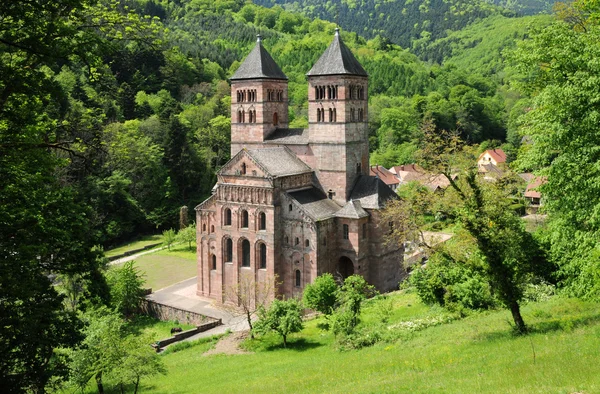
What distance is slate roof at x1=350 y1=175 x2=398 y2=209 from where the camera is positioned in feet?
138

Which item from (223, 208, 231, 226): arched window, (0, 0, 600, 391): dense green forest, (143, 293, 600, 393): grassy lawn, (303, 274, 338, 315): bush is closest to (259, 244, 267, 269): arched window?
(223, 208, 231, 226): arched window

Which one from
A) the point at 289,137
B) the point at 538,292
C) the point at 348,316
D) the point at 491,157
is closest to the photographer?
the point at 348,316

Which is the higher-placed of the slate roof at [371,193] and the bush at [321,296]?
the slate roof at [371,193]

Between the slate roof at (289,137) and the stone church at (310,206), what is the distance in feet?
0.41

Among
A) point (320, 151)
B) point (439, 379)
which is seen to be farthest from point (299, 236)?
point (439, 379)

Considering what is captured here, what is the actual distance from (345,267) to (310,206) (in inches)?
227

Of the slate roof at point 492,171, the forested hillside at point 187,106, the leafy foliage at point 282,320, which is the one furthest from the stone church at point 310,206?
the forested hillside at point 187,106

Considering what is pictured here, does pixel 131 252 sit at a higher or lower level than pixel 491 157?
lower

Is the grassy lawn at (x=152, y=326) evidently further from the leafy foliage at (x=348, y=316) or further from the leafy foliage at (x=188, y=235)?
the leafy foliage at (x=188, y=235)

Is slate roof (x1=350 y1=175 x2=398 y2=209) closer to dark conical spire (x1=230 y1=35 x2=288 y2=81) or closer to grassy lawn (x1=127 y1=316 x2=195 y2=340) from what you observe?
dark conical spire (x1=230 y1=35 x2=288 y2=81)

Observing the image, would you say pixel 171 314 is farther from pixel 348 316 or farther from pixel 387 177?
pixel 387 177

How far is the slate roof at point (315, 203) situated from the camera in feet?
135

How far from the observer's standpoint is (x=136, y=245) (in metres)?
65.0

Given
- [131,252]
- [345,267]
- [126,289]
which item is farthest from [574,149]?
[131,252]
